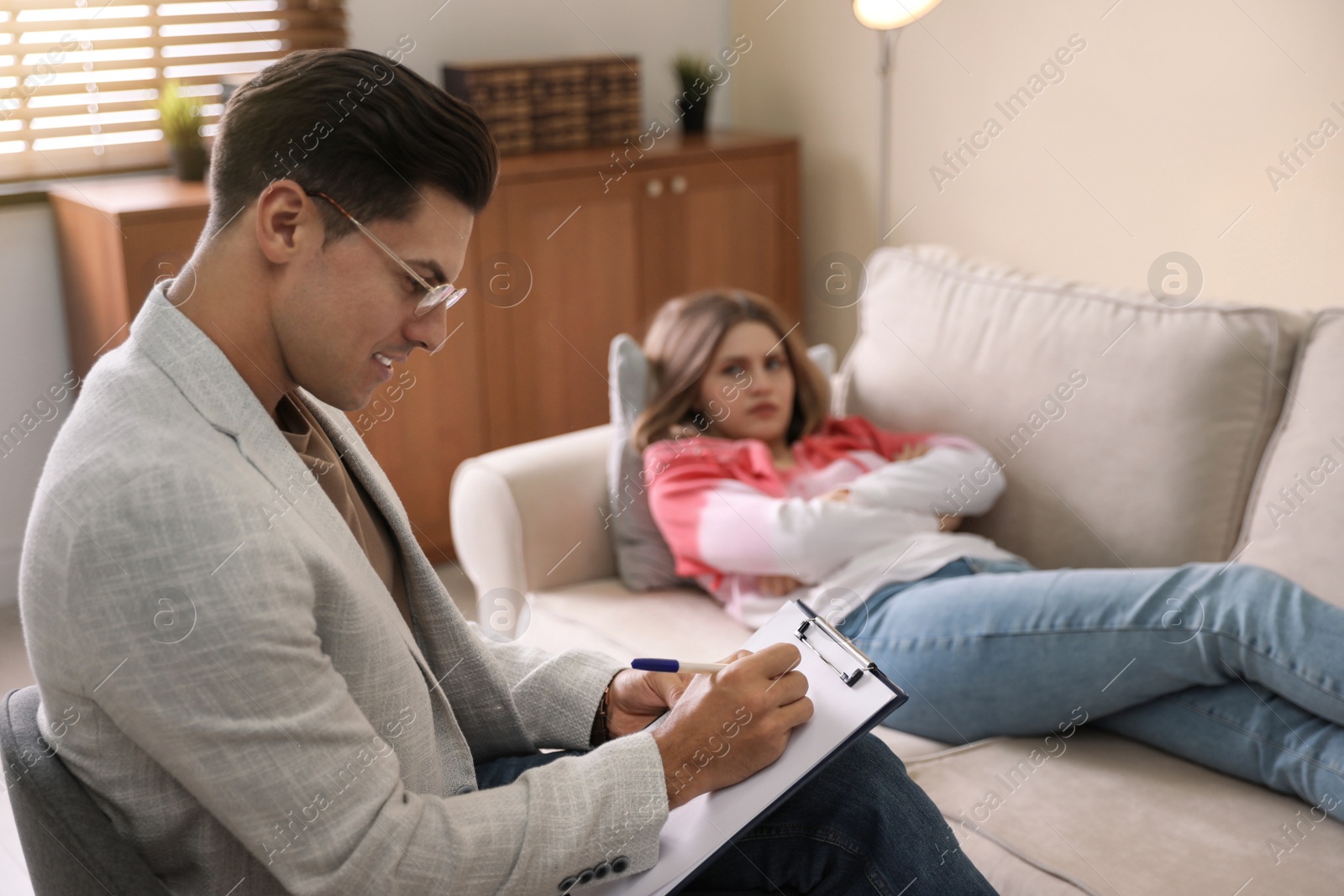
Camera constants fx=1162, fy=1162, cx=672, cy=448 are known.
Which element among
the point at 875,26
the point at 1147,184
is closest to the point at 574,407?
the point at 875,26

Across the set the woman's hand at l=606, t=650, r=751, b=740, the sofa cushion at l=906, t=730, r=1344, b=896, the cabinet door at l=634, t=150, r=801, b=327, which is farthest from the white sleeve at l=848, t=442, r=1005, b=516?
the cabinet door at l=634, t=150, r=801, b=327

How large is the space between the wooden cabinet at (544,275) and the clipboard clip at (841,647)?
1.71m

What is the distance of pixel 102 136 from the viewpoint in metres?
2.74

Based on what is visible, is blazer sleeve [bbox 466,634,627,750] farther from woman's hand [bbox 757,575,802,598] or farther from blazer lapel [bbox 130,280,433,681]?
woman's hand [bbox 757,575,802,598]

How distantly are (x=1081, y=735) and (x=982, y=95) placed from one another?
5.98ft

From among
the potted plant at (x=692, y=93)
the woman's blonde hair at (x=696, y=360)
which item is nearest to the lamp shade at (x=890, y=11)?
the woman's blonde hair at (x=696, y=360)

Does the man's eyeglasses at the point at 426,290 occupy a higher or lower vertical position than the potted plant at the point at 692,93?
lower

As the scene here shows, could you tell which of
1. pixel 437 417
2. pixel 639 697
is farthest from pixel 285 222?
pixel 437 417

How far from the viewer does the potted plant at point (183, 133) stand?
262 centimetres

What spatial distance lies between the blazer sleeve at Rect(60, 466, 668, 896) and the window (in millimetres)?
2148

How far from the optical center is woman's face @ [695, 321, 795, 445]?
196 centimetres

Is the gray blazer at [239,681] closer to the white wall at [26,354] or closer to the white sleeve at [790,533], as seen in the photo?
the white sleeve at [790,533]

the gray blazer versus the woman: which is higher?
the gray blazer

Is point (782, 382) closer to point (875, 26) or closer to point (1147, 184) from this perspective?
point (875, 26)
